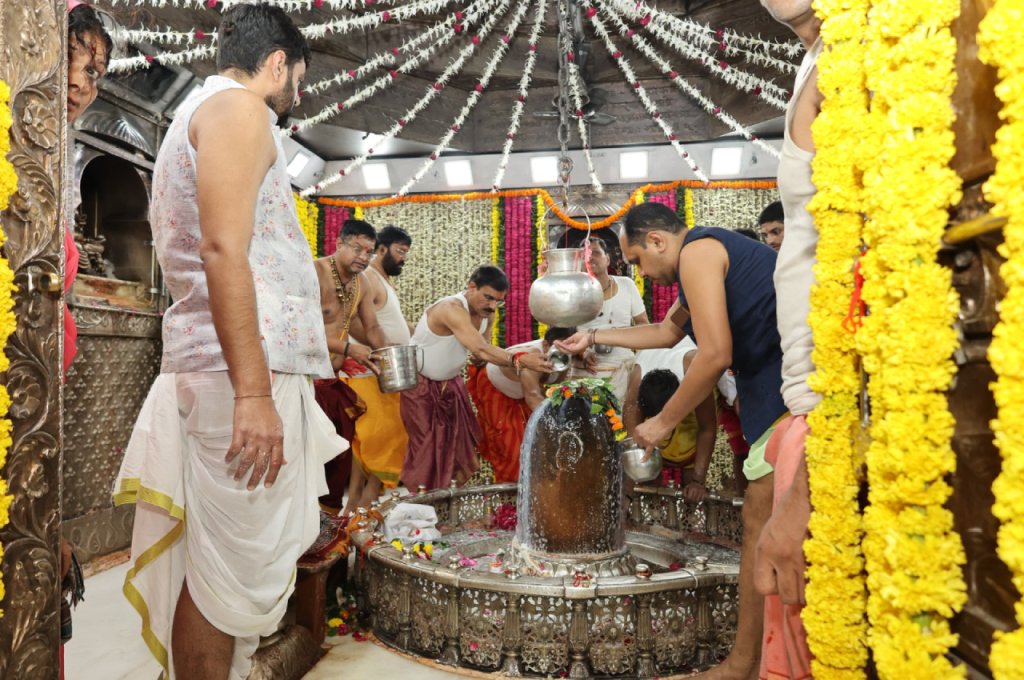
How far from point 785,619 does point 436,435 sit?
313cm

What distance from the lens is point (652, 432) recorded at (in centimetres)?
256

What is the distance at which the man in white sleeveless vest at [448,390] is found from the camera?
450cm

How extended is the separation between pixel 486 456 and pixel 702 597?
2745mm

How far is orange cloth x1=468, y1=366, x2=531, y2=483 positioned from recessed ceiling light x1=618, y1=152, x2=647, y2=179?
120 inches

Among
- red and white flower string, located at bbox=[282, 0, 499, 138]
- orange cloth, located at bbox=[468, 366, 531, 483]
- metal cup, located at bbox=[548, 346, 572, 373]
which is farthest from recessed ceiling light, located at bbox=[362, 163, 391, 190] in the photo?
metal cup, located at bbox=[548, 346, 572, 373]

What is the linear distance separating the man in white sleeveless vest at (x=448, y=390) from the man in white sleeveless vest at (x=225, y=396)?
276cm

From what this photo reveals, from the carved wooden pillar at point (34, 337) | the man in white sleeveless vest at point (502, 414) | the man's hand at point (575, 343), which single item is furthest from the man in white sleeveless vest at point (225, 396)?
the man in white sleeveless vest at point (502, 414)

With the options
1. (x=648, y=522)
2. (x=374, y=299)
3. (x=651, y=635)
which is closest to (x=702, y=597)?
(x=651, y=635)

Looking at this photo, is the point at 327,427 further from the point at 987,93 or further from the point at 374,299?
the point at 374,299

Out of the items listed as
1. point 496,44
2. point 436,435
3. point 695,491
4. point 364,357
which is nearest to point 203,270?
point 364,357

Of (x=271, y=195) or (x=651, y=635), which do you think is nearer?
(x=271, y=195)

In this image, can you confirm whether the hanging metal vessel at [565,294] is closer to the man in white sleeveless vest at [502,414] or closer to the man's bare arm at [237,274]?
the man's bare arm at [237,274]

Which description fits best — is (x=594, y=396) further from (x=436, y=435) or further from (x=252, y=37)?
(x=252, y=37)

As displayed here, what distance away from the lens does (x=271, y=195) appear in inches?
63.6
